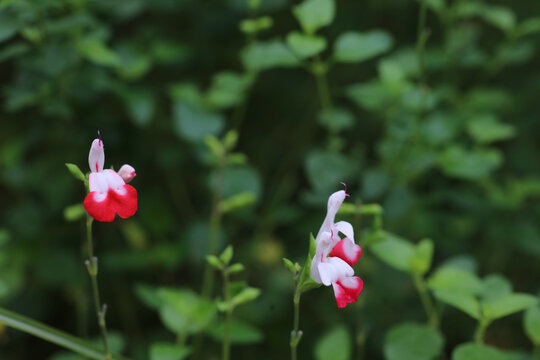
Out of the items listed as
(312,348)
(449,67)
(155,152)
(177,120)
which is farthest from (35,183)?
(449,67)

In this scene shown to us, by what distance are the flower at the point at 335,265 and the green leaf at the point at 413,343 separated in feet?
1.06

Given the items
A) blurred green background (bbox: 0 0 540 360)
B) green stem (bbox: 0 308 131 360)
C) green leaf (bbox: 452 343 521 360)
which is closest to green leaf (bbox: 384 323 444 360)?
green leaf (bbox: 452 343 521 360)

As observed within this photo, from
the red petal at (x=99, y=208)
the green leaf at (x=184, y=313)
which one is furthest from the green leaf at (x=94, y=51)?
the red petal at (x=99, y=208)

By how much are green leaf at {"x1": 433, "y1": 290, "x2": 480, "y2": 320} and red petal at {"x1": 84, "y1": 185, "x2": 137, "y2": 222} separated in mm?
483

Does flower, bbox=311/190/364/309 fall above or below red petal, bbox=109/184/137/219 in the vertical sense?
below

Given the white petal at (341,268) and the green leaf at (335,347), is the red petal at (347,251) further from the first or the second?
the green leaf at (335,347)

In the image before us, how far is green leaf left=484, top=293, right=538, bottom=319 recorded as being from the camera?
811 mm

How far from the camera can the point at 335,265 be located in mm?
627

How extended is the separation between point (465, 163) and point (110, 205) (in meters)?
0.81

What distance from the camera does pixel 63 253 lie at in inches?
53.2

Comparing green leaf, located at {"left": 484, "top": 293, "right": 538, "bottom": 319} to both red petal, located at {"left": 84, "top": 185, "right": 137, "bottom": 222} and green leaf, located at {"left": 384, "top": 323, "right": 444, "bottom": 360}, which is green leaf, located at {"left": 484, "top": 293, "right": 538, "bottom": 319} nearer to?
green leaf, located at {"left": 384, "top": 323, "right": 444, "bottom": 360}

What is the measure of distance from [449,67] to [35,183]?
3.35ft

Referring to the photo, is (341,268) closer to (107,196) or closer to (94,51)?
(107,196)

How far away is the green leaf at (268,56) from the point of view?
3.69 ft
